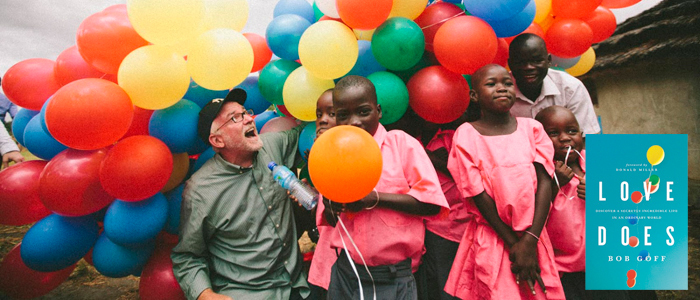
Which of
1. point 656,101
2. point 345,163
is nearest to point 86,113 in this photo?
point 345,163

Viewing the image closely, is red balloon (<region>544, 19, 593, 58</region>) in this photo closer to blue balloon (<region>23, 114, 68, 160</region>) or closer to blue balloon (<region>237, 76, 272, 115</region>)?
blue balloon (<region>237, 76, 272, 115</region>)

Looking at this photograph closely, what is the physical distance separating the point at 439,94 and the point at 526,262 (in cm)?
107

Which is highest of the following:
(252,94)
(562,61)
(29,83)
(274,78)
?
(29,83)

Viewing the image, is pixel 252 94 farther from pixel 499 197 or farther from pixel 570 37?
pixel 570 37

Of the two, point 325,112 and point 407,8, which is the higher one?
point 407,8

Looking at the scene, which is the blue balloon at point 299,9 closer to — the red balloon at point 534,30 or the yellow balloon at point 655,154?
the red balloon at point 534,30

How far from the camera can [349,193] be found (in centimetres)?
128

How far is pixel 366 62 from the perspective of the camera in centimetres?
241

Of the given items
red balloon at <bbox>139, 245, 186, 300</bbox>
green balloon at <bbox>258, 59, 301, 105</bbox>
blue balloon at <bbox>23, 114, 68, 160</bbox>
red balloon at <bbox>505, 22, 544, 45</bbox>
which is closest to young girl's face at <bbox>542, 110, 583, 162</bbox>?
red balloon at <bbox>505, 22, 544, 45</bbox>

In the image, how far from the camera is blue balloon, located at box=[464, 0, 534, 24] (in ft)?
6.48

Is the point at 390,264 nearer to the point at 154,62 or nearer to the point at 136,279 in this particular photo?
the point at 154,62

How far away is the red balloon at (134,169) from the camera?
1789 mm

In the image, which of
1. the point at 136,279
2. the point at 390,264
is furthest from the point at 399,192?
the point at 136,279

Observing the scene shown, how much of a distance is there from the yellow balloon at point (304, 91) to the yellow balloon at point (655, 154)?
1.91m
